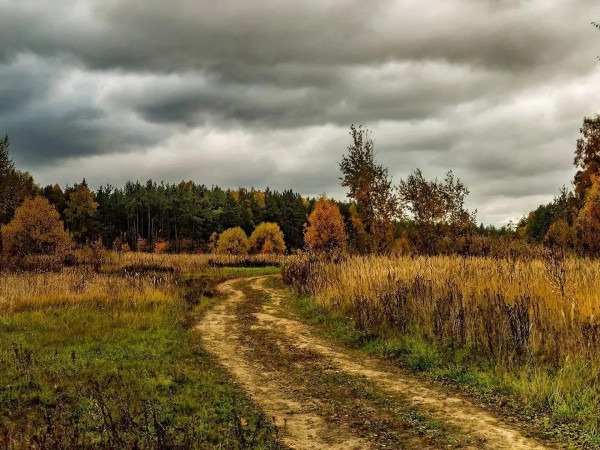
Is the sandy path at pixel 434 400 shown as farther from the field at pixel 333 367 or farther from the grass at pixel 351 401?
the grass at pixel 351 401

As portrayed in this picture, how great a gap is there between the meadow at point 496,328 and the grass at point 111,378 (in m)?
3.94

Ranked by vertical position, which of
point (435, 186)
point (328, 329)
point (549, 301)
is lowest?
point (328, 329)

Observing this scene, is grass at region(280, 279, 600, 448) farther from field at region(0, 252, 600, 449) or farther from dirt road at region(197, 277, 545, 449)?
dirt road at region(197, 277, 545, 449)

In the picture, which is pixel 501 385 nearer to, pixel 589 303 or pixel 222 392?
pixel 589 303

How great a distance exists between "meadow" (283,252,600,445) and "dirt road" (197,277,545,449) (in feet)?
2.53

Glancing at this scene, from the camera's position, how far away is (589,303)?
816 centimetres

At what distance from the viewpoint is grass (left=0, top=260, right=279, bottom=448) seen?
5555 mm

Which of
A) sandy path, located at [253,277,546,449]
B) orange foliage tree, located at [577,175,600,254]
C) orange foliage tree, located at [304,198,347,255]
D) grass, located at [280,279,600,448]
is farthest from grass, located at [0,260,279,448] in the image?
orange foliage tree, located at [304,198,347,255]

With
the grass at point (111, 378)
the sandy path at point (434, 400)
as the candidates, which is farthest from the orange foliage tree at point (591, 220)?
the grass at point (111, 378)

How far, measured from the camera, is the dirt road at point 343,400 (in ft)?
17.9

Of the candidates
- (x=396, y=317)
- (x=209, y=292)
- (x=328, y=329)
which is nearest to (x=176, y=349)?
(x=328, y=329)

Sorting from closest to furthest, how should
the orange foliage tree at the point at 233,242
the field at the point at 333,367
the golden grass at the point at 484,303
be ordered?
the field at the point at 333,367
the golden grass at the point at 484,303
the orange foliage tree at the point at 233,242

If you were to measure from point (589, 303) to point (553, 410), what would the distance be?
3.23 m

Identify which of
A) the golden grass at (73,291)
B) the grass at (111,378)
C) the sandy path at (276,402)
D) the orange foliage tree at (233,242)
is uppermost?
the orange foliage tree at (233,242)
